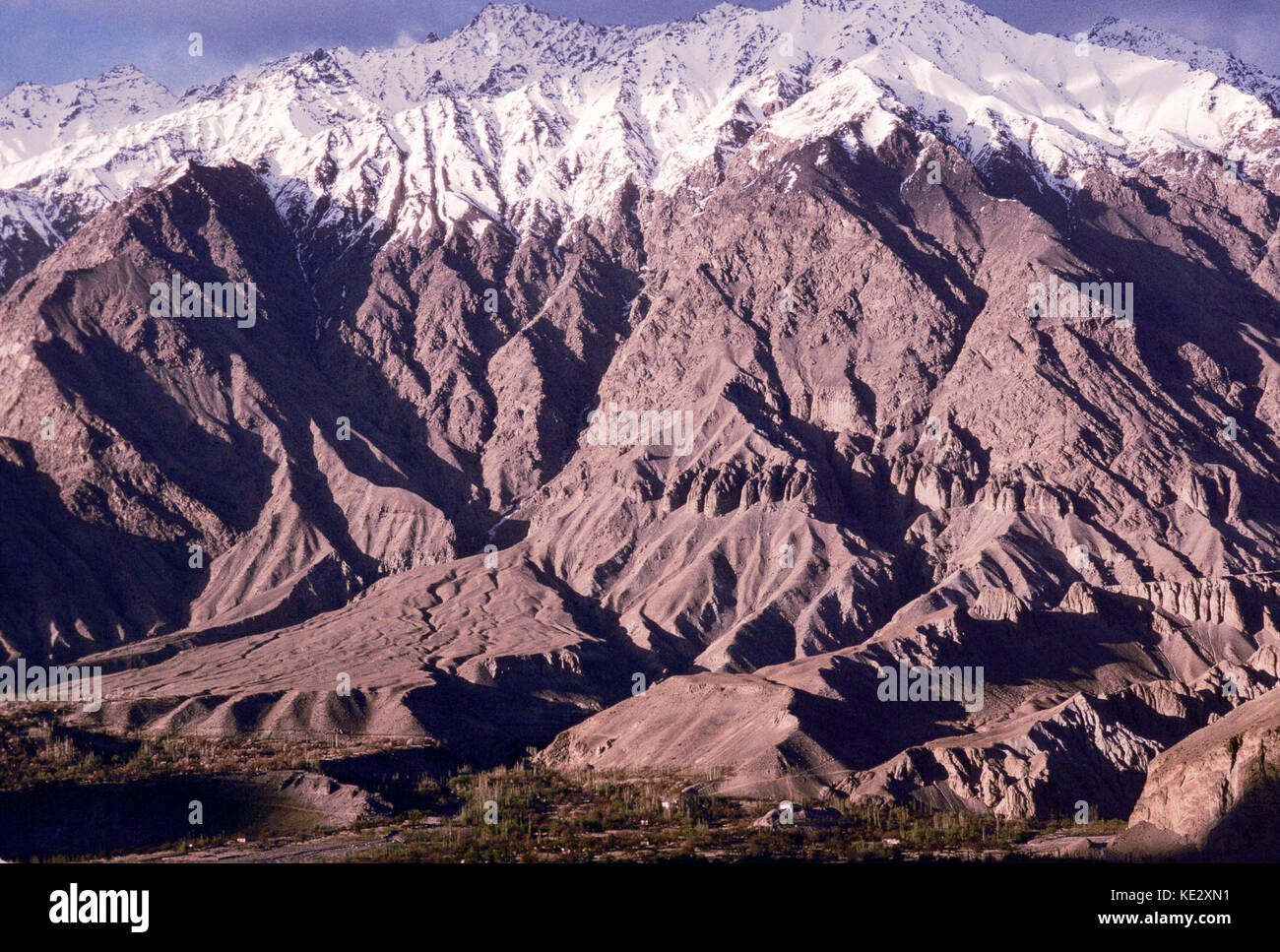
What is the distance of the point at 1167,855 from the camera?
289 ft

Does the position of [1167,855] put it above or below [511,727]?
below

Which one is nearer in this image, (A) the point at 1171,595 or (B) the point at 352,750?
(B) the point at 352,750

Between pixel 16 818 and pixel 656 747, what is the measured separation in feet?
191

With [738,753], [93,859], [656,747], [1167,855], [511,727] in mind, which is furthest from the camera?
[511,727]

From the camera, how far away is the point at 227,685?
191 meters

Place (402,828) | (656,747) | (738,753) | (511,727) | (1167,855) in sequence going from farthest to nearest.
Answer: (511,727), (656,747), (738,753), (402,828), (1167,855)

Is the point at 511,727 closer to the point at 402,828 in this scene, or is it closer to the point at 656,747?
the point at 656,747

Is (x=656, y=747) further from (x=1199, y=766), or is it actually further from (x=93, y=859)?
(x=1199, y=766)

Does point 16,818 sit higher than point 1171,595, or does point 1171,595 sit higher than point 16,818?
point 1171,595
